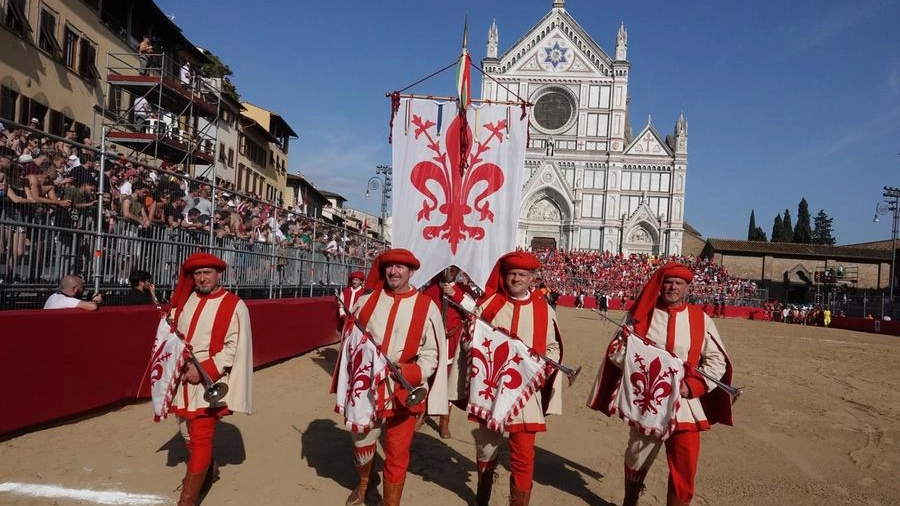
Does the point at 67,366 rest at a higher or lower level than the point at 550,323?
lower

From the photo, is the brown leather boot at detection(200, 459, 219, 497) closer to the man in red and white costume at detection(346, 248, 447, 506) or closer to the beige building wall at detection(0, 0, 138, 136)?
the man in red and white costume at detection(346, 248, 447, 506)

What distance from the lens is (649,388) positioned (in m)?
4.60

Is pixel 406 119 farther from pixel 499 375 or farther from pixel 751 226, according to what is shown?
pixel 751 226

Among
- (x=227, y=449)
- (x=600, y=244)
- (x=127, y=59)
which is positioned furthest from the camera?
(x=600, y=244)

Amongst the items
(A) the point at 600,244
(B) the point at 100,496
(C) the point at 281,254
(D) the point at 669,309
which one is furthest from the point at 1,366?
(A) the point at 600,244

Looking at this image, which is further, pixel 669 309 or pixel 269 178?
pixel 269 178

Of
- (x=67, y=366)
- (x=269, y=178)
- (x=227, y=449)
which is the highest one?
(x=269, y=178)

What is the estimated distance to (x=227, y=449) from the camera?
6145 millimetres

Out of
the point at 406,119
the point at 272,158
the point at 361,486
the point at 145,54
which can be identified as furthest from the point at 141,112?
the point at 272,158

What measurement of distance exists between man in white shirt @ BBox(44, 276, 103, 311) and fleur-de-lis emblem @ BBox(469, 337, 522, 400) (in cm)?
424

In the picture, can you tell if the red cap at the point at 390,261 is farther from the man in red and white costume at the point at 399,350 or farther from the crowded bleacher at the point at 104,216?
the crowded bleacher at the point at 104,216

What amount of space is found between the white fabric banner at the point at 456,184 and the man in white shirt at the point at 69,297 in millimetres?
3155

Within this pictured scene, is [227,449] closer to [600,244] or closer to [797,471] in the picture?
[797,471]

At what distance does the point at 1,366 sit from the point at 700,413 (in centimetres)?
556
